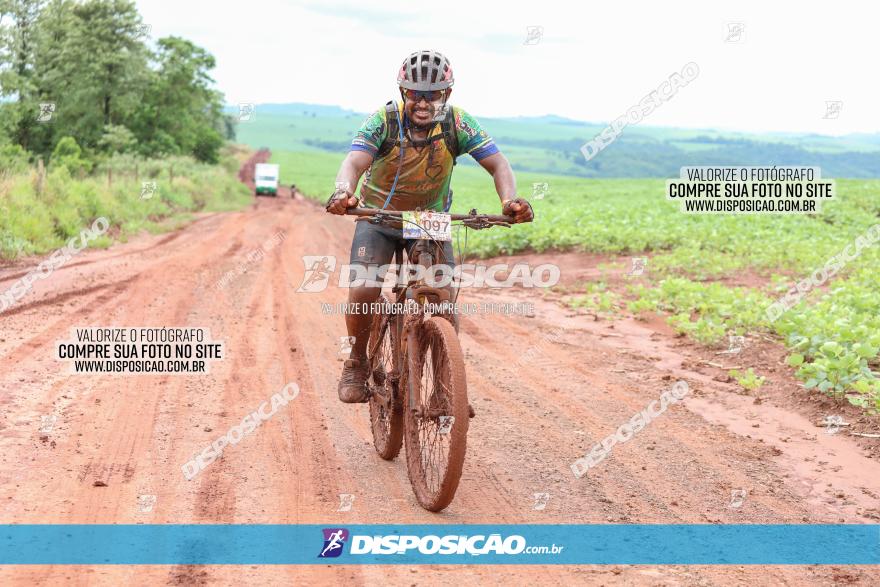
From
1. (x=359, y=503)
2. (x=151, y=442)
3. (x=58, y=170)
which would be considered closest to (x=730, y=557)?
(x=359, y=503)

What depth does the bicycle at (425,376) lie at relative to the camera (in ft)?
16.4

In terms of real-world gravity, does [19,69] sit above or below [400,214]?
above

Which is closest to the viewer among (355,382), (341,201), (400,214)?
(341,201)

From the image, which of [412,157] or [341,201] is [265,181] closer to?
[412,157]

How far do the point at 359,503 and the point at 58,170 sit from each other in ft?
64.4

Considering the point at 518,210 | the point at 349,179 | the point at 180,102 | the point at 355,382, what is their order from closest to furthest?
the point at 518,210 < the point at 349,179 < the point at 355,382 < the point at 180,102

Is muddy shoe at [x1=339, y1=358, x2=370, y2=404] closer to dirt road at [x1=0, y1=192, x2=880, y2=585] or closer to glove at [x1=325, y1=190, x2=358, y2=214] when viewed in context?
dirt road at [x1=0, y1=192, x2=880, y2=585]

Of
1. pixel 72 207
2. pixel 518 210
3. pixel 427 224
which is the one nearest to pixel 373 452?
pixel 427 224

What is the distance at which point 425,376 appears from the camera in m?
5.65

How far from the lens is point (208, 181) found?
1858 inches

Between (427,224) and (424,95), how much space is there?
0.90 meters

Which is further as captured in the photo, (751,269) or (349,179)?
(751,269)

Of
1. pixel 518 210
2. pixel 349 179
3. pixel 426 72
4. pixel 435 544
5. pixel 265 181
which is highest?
pixel 265 181

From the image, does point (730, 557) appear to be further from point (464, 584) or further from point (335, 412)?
point (335, 412)
